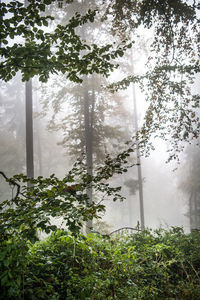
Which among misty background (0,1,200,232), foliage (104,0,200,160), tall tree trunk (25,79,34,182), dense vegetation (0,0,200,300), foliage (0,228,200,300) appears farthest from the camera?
misty background (0,1,200,232)

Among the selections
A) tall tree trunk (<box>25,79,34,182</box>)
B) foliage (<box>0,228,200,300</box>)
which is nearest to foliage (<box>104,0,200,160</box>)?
foliage (<box>0,228,200,300</box>)

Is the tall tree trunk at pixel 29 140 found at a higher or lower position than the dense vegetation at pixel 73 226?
higher

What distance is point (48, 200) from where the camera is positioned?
76.4 inches

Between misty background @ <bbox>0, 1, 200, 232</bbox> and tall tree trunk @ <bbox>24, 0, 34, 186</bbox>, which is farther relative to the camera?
misty background @ <bbox>0, 1, 200, 232</bbox>

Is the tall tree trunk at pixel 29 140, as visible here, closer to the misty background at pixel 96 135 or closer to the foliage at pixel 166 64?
the misty background at pixel 96 135

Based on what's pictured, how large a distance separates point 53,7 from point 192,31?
843cm

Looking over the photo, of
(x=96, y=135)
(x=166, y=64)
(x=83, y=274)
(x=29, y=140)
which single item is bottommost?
(x=83, y=274)

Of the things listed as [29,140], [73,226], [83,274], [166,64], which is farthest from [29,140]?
[73,226]

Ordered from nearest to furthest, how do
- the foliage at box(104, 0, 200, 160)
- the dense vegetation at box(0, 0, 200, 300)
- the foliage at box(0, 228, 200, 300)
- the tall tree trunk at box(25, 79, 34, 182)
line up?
the dense vegetation at box(0, 0, 200, 300) < the foliage at box(0, 228, 200, 300) < the foliage at box(104, 0, 200, 160) < the tall tree trunk at box(25, 79, 34, 182)

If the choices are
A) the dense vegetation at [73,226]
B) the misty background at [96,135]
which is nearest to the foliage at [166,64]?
the dense vegetation at [73,226]

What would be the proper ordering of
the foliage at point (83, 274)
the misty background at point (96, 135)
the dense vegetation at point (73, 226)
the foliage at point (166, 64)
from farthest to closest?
the misty background at point (96, 135), the foliage at point (166, 64), the foliage at point (83, 274), the dense vegetation at point (73, 226)

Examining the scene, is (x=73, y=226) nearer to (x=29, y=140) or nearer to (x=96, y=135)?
(x=29, y=140)

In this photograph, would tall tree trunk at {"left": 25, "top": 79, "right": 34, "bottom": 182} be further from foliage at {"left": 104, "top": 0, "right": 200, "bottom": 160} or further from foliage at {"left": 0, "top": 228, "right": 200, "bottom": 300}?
foliage at {"left": 0, "top": 228, "right": 200, "bottom": 300}

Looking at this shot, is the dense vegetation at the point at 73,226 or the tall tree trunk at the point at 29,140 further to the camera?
the tall tree trunk at the point at 29,140
